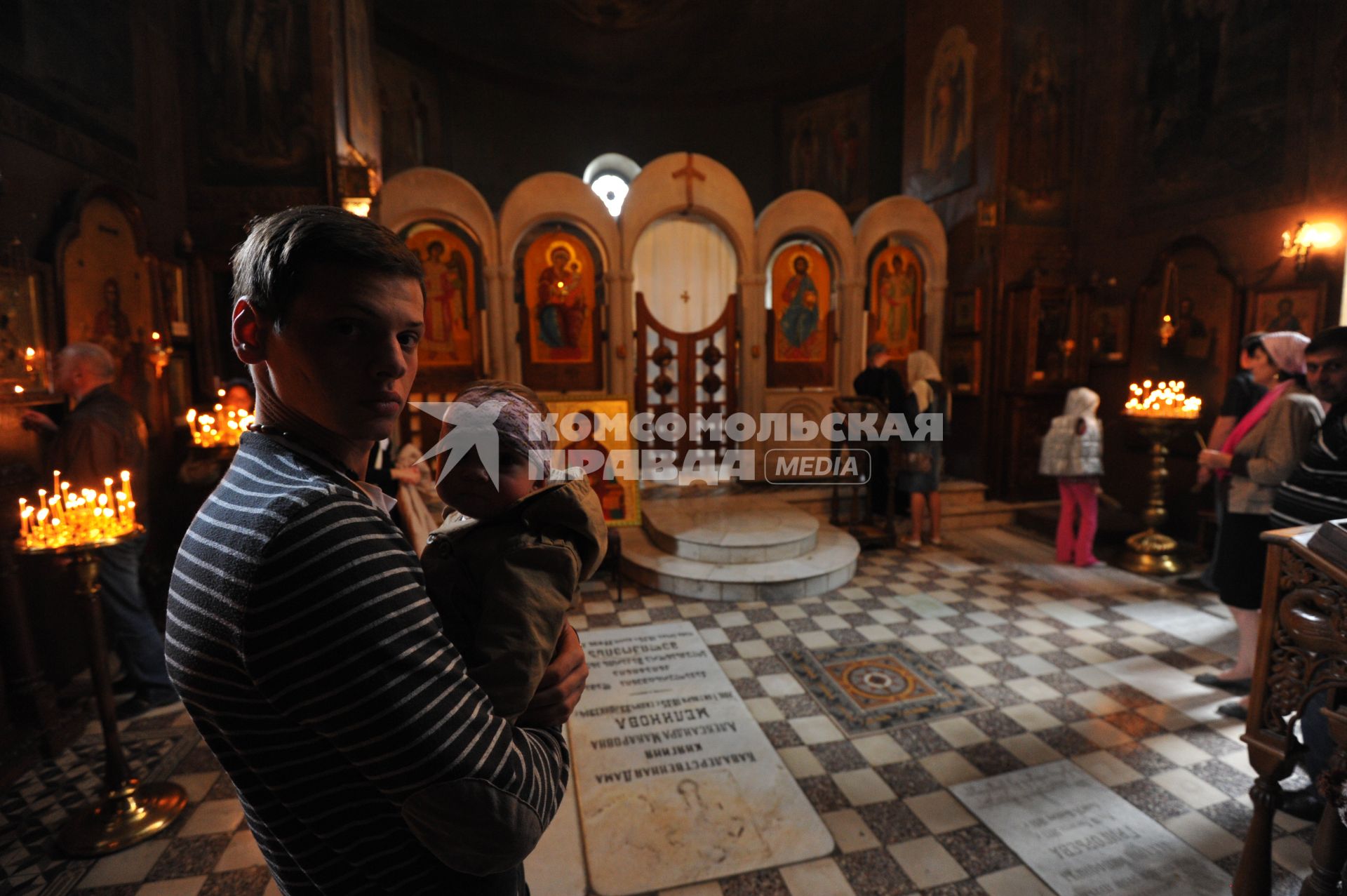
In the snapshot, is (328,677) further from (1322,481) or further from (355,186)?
(355,186)

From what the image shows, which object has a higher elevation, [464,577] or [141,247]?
[141,247]

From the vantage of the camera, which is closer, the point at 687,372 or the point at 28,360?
the point at 28,360

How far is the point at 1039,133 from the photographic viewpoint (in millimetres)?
8344

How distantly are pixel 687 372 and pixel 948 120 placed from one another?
556 centimetres

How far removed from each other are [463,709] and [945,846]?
2.68 metres

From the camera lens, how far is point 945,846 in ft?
8.52

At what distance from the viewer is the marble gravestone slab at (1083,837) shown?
239 centimetres

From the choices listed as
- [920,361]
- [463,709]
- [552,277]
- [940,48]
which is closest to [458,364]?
[552,277]

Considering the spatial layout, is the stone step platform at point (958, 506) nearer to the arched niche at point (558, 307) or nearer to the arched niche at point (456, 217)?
the arched niche at point (558, 307)

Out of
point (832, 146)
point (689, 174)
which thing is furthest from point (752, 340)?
point (832, 146)

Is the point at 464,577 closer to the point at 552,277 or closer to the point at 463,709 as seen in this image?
the point at 463,709

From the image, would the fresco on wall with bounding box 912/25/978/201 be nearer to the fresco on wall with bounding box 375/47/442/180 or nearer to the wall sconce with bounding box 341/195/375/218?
the wall sconce with bounding box 341/195/375/218

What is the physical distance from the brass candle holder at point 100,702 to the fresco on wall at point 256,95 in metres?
4.40

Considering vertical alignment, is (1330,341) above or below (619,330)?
below
